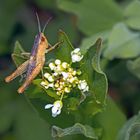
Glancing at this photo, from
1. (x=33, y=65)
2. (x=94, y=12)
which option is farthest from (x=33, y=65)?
(x=94, y=12)

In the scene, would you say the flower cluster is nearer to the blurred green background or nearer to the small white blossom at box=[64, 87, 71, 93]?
the small white blossom at box=[64, 87, 71, 93]

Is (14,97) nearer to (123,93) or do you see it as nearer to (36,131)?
(36,131)

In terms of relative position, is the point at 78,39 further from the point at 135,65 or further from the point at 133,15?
the point at 135,65

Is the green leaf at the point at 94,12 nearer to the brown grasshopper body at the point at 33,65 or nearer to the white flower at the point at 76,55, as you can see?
the brown grasshopper body at the point at 33,65

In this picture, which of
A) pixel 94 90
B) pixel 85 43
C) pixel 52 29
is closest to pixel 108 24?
pixel 85 43

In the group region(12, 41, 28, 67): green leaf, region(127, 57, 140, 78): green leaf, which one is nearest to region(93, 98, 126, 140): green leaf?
region(127, 57, 140, 78): green leaf
